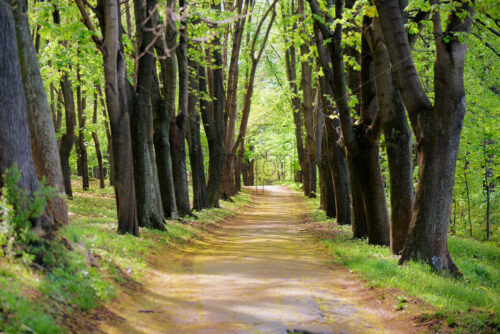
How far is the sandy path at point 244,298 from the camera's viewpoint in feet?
16.9

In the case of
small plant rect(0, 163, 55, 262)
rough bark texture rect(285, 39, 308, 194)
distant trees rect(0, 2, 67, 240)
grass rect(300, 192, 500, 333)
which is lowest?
grass rect(300, 192, 500, 333)

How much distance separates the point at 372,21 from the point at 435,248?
4947 mm

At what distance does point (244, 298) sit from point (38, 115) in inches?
168

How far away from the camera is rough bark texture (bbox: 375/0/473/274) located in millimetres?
7562

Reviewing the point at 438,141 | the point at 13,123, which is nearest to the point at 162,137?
the point at 13,123

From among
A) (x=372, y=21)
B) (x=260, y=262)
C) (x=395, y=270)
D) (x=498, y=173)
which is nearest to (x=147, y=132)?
(x=260, y=262)

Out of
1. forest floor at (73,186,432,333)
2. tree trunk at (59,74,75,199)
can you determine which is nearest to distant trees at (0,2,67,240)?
forest floor at (73,186,432,333)

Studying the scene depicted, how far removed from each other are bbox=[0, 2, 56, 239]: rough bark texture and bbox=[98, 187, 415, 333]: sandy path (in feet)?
5.60

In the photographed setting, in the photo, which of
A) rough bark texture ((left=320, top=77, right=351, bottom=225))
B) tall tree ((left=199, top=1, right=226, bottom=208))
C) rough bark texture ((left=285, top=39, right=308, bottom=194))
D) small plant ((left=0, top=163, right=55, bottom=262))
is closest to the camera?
small plant ((left=0, top=163, right=55, bottom=262))

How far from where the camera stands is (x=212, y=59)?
2123cm

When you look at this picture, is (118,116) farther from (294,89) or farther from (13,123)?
(294,89)

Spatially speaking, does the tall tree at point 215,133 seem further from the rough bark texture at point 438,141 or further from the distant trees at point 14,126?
the distant trees at point 14,126

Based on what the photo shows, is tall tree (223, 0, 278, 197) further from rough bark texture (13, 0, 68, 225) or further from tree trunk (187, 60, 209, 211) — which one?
rough bark texture (13, 0, 68, 225)

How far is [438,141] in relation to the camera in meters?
7.60
